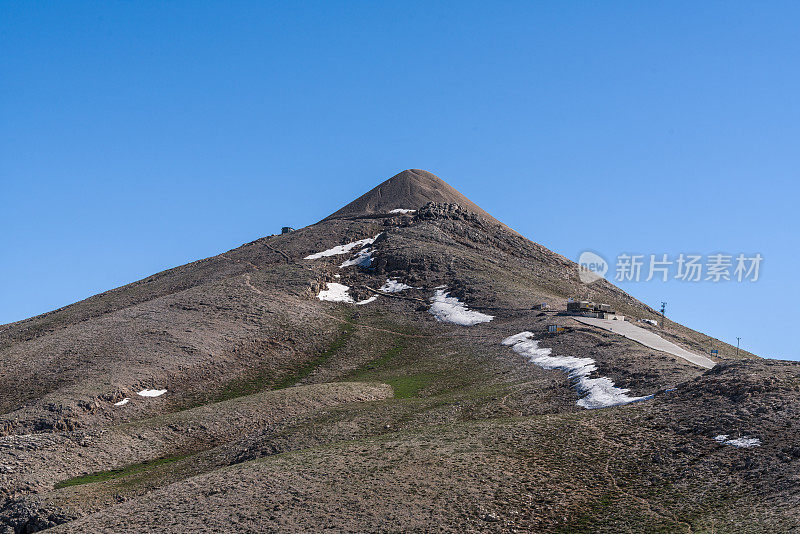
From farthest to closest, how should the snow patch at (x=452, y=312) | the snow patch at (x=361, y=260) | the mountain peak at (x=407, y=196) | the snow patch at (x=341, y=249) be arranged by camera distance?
the mountain peak at (x=407, y=196), the snow patch at (x=341, y=249), the snow patch at (x=361, y=260), the snow patch at (x=452, y=312)

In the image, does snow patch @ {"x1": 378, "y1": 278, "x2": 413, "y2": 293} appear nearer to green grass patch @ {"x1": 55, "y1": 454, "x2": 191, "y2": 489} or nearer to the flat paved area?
the flat paved area

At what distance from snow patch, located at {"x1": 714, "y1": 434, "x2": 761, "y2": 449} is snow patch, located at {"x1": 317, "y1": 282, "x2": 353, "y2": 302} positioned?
66001 millimetres

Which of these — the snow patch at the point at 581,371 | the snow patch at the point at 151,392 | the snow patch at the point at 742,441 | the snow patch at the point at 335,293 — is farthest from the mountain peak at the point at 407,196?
the snow patch at the point at 742,441

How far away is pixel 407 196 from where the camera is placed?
14475 centimetres

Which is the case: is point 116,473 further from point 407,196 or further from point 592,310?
point 407,196

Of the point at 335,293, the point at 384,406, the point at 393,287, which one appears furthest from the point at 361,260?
the point at 384,406

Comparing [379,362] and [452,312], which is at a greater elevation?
[452,312]

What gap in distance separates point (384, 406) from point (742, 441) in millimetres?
26754

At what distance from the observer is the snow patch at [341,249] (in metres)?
110

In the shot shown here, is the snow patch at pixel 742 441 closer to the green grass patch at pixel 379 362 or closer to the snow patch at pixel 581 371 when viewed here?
the snow patch at pixel 581 371

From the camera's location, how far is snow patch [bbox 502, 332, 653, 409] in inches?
1719

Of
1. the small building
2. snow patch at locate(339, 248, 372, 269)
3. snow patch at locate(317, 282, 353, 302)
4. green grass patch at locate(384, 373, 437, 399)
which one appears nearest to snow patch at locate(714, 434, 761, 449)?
green grass patch at locate(384, 373, 437, 399)

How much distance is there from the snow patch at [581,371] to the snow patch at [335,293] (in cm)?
2865

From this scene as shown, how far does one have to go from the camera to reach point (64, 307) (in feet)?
363
